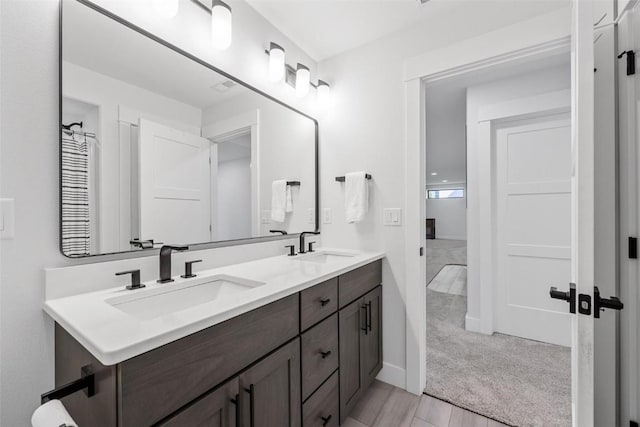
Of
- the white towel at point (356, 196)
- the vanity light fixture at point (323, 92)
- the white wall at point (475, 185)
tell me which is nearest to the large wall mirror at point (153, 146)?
the vanity light fixture at point (323, 92)

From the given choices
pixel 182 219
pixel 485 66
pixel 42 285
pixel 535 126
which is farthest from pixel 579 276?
pixel 535 126

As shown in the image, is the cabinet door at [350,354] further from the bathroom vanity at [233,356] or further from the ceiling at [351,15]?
the ceiling at [351,15]

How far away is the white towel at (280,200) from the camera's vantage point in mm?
1888

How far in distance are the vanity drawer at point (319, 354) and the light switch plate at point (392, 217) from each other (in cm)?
78

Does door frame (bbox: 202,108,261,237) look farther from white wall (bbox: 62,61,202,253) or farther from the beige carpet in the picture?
the beige carpet

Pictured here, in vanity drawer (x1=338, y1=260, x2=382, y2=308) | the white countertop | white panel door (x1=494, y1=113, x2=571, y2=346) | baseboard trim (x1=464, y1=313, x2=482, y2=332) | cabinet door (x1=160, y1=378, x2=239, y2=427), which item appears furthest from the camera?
baseboard trim (x1=464, y1=313, x2=482, y2=332)

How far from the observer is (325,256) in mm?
1999

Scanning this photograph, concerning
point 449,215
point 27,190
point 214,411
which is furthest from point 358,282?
point 449,215

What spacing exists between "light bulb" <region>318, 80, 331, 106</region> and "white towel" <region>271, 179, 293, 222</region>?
73 centimetres

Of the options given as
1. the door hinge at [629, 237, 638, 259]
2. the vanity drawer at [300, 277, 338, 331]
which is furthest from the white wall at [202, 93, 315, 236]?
the door hinge at [629, 237, 638, 259]

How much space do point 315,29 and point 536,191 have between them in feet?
7.50

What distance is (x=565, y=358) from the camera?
2.15 m

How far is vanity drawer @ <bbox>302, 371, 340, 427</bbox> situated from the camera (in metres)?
1.17

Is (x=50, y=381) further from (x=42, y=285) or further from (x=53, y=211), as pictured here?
(x=53, y=211)
